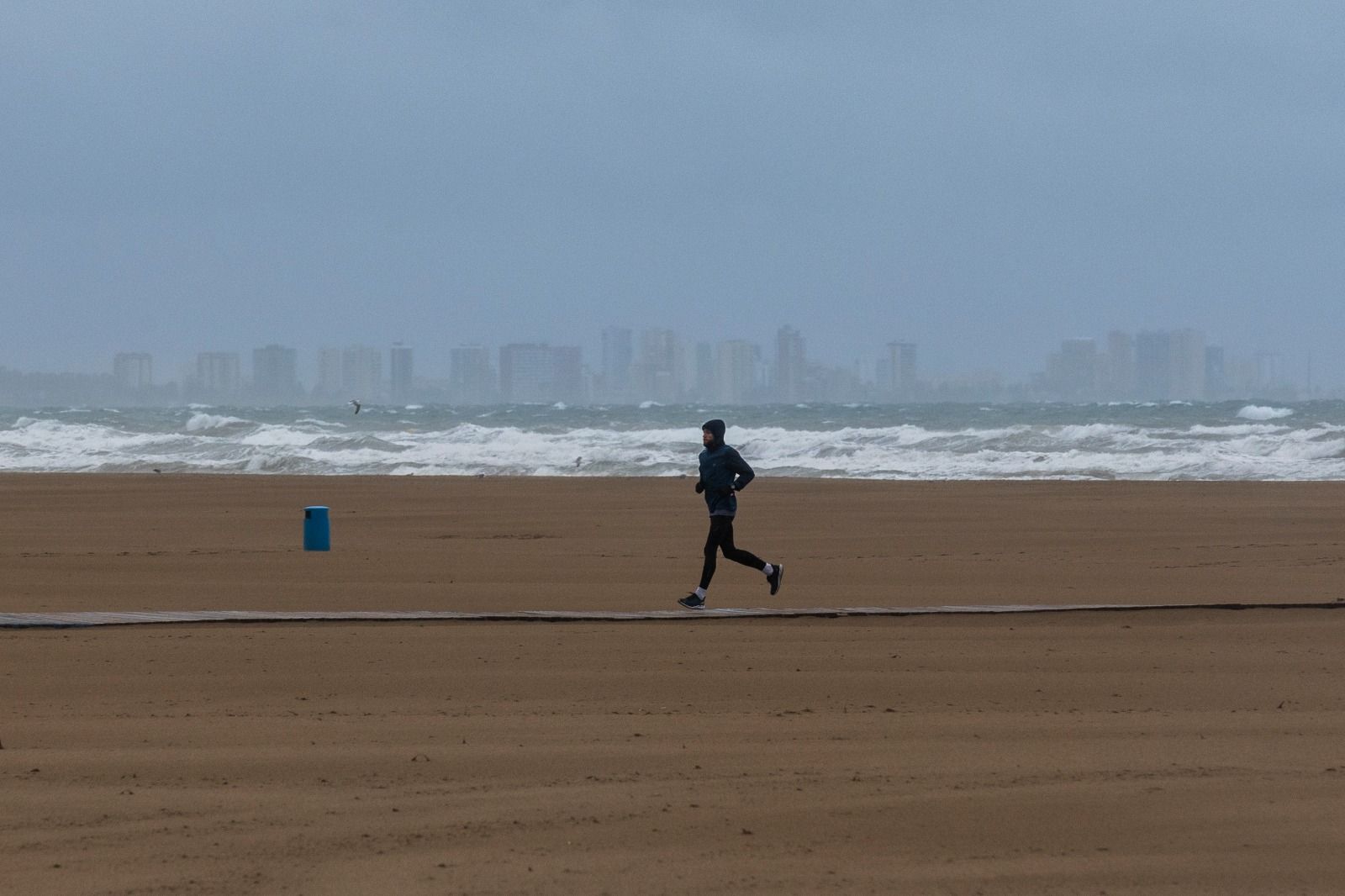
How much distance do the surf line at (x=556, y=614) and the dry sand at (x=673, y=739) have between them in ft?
0.60

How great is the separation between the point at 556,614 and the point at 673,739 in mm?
3633

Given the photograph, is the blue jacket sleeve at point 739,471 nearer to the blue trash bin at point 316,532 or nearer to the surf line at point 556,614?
the surf line at point 556,614

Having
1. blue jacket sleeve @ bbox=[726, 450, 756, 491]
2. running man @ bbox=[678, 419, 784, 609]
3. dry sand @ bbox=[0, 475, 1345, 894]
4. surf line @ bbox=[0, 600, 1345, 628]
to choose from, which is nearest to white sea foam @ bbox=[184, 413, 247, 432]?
dry sand @ bbox=[0, 475, 1345, 894]

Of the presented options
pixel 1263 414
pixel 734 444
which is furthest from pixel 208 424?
pixel 1263 414

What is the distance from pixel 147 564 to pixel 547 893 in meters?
10.8

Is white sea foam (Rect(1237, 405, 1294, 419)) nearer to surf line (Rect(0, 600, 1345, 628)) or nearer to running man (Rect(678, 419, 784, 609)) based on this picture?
running man (Rect(678, 419, 784, 609))

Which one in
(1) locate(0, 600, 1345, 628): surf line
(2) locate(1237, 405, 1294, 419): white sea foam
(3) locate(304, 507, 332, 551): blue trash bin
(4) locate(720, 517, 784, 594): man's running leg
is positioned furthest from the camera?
(2) locate(1237, 405, 1294, 419): white sea foam

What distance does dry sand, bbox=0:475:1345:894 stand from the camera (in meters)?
4.67

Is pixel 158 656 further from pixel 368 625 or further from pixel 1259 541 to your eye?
pixel 1259 541

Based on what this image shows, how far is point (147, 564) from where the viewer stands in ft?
46.4

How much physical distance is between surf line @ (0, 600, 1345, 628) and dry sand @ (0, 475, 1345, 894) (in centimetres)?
18

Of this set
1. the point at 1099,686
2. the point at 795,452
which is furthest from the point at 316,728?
the point at 795,452

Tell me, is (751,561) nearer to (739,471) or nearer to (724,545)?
(724,545)

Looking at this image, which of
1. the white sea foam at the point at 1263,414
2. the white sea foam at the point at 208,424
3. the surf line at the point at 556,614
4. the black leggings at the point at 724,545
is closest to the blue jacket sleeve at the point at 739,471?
the black leggings at the point at 724,545
